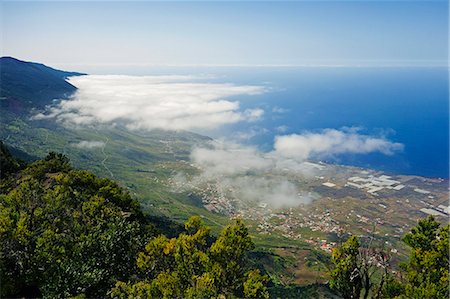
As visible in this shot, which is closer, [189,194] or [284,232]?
[284,232]

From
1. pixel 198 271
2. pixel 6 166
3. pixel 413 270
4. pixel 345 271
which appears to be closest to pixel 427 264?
pixel 413 270

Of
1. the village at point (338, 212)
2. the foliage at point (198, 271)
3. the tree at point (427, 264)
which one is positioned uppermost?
the foliage at point (198, 271)

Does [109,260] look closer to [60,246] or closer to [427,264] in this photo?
[60,246]

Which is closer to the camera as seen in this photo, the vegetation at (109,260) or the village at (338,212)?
the vegetation at (109,260)

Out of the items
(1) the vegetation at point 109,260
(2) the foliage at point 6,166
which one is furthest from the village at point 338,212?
(1) the vegetation at point 109,260

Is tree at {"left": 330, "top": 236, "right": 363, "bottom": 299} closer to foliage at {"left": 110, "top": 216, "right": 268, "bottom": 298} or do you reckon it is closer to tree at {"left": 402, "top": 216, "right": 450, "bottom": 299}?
foliage at {"left": 110, "top": 216, "right": 268, "bottom": 298}

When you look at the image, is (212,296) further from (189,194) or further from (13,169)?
(189,194)

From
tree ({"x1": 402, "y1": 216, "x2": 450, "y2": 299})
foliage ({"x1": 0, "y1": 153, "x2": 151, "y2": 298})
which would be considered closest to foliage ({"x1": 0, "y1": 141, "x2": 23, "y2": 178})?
foliage ({"x1": 0, "y1": 153, "x2": 151, "y2": 298})

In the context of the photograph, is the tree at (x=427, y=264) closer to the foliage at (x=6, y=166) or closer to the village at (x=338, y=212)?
the foliage at (x=6, y=166)

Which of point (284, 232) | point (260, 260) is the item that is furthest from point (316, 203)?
point (260, 260)
